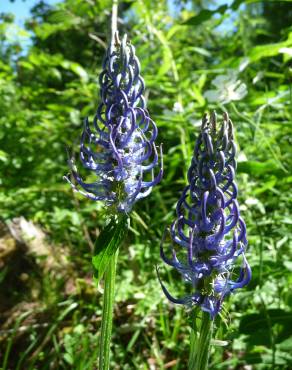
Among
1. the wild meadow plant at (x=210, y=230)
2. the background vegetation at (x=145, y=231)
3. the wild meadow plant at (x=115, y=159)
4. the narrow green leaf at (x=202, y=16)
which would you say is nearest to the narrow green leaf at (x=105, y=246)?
the wild meadow plant at (x=115, y=159)

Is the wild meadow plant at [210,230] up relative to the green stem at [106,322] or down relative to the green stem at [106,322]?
A: up

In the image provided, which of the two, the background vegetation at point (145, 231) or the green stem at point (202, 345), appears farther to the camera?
the background vegetation at point (145, 231)

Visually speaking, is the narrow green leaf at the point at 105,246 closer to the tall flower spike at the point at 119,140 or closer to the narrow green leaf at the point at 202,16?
the tall flower spike at the point at 119,140

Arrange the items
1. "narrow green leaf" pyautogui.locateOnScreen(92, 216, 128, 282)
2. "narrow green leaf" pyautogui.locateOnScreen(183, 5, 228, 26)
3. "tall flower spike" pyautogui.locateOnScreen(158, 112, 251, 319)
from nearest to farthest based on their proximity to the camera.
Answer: "tall flower spike" pyautogui.locateOnScreen(158, 112, 251, 319) → "narrow green leaf" pyautogui.locateOnScreen(92, 216, 128, 282) → "narrow green leaf" pyautogui.locateOnScreen(183, 5, 228, 26)

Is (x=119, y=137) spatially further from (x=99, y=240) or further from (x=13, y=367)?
(x=13, y=367)

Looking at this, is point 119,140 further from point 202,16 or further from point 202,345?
point 202,16

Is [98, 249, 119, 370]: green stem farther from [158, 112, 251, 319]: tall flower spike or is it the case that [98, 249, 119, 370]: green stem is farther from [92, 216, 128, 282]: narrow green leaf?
[158, 112, 251, 319]: tall flower spike

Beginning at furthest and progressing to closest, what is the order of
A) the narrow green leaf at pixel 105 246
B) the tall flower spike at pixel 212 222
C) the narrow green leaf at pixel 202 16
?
the narrow green leaf at pixel 202 16 < the narrow green leaf at pixel 105 246 < the tall flower spike at pixel 212 222

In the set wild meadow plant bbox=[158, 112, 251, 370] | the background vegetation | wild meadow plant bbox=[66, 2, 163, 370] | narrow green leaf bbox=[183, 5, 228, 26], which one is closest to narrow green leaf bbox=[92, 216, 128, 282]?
wild meadow plant bbox=[66, 2, 163, 370]

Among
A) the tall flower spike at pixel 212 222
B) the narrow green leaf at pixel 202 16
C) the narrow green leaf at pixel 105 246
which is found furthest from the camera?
the narrow green leaf at pixel 202 16
